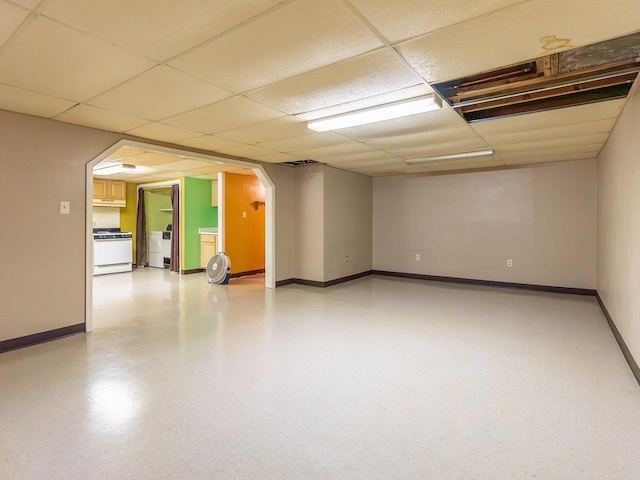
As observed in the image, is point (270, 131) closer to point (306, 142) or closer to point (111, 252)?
point (306, 142)

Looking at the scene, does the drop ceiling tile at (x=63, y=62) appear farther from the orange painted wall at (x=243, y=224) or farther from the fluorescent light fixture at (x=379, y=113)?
the orange painted wall at (x=243, y=224)

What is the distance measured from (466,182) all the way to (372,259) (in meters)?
2.48

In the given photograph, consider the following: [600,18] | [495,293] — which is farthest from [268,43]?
[495,293]

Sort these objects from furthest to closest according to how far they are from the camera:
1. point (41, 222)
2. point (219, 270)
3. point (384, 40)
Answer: point (219, 270), point (41, 222), point (384, 40)

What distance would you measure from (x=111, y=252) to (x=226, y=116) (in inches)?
239

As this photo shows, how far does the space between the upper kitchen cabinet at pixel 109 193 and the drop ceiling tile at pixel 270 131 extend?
5532 millimetres

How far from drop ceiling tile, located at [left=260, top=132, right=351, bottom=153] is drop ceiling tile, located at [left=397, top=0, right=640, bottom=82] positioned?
1.80 metres

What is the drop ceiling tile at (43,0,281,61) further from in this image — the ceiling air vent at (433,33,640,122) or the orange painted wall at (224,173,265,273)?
the orange painted wall at (224,173,265,273)

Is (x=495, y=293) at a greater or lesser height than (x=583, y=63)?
lesser

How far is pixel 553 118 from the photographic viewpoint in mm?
3352

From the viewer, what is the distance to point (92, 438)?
191 centimetres

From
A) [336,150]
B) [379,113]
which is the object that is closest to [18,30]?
[379,113]

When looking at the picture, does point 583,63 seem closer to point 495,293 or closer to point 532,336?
point 532,336

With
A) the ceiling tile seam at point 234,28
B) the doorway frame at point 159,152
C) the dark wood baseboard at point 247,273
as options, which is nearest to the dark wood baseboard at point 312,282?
the doorway frame at point 159,152
